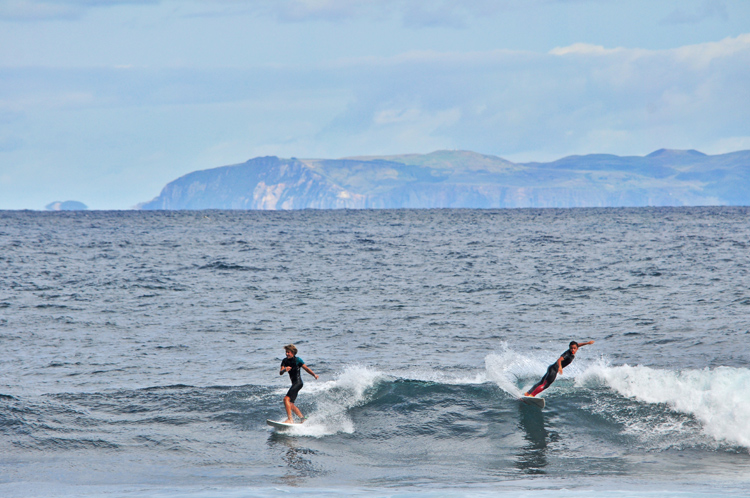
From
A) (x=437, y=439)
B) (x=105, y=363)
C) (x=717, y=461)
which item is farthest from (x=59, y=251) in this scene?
(x=717, y=461)

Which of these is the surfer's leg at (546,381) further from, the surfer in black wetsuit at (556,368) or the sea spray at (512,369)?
the sea spray at (512,369)

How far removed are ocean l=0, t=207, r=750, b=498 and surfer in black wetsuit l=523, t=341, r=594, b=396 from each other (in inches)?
21.7

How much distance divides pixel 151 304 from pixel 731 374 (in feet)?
84.4

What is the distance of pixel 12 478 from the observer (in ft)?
45.4

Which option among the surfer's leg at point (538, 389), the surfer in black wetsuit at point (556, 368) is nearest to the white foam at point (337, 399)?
the surfer's leg at point (538, 389)

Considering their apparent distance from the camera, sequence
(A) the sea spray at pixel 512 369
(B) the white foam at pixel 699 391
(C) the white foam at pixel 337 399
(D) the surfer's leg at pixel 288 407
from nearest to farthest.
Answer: (B) the white foam at pixel 699 391
(D) the surfer's leg at pixel 288 407
(C) the white foam at pixel 337 399
(A) the sea spray at pixel 512 369

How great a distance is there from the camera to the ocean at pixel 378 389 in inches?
559

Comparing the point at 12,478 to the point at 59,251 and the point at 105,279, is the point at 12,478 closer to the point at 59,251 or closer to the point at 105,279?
the point at 105,279

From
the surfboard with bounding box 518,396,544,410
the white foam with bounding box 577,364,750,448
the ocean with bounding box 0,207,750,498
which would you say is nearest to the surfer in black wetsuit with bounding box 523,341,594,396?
the surfboard with bounding box 518,396,544,410

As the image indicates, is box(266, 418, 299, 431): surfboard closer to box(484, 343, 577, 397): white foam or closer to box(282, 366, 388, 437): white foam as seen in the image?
box(282, 366, 388, 437): white foam

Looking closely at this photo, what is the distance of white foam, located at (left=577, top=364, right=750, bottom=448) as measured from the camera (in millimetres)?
16461

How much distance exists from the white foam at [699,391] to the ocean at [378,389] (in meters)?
0.05

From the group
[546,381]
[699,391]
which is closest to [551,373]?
[546,381]

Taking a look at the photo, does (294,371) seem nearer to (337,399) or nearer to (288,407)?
(288,407)
